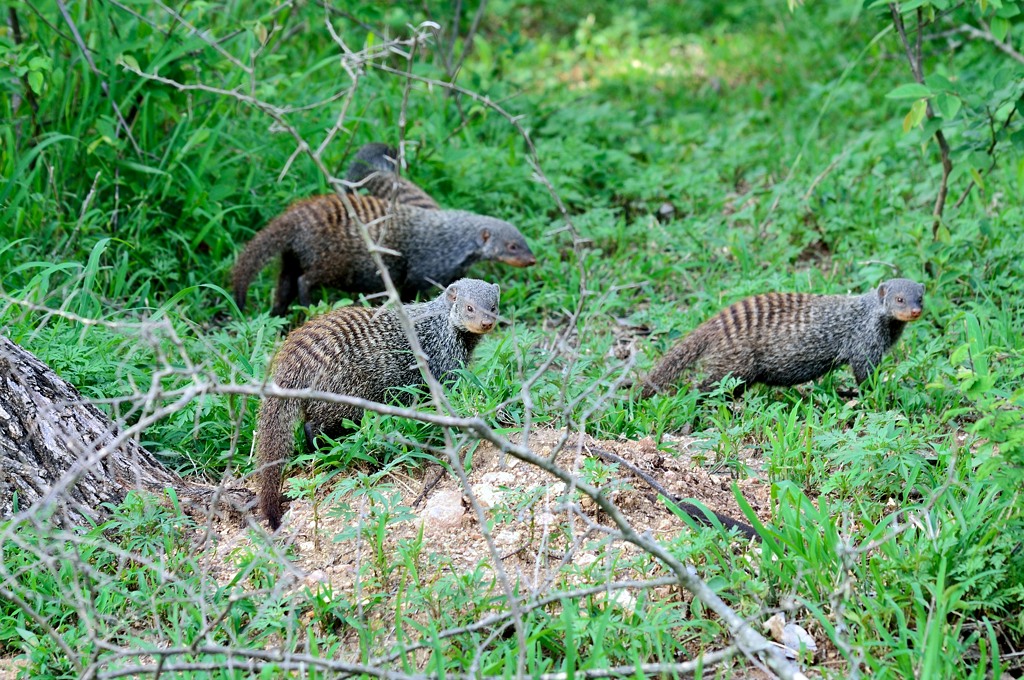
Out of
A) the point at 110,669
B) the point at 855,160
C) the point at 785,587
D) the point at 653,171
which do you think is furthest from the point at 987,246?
the point at 110,669

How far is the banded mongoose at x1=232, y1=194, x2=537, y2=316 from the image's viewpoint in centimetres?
465

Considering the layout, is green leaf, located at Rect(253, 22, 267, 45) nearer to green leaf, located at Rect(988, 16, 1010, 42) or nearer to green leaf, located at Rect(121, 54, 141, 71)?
green leaf, located at Rect(121, 54, 141, 71)

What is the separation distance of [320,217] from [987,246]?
9.60 feet

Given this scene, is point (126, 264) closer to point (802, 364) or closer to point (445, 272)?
point (445, 272)

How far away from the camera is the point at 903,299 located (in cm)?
397

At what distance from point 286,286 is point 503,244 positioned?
1.00 meters

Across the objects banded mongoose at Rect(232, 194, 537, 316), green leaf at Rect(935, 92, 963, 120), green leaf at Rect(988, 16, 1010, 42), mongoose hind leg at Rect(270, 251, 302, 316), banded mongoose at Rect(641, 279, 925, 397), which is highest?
green leaf at Rect(988, 16, 1010, 42)

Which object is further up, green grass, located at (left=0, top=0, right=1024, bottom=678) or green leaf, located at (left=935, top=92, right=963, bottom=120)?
green leaf, located at (left=935, top=92, right=963, bottom=120)

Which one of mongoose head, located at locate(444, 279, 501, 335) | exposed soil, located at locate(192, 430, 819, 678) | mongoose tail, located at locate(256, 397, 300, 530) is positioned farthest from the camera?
mongoose head, located at locate(444, 279, 501, 335)

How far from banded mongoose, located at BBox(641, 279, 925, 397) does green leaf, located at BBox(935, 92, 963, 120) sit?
625mm

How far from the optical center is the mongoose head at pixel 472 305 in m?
3.68

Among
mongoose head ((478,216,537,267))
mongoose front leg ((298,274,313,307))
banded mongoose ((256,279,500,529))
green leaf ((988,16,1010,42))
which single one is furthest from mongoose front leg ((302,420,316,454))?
green leaf ((988,16,1010,42))

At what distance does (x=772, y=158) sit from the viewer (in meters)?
5.88

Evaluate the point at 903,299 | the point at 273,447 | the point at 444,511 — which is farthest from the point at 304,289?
the point at 903,299
